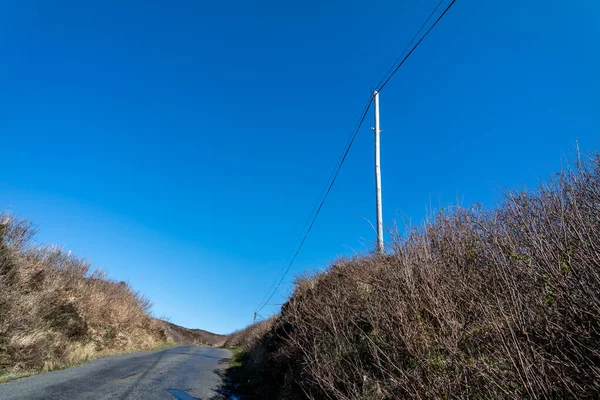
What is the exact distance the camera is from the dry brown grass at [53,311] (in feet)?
33.7

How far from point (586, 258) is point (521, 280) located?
2.16 feet

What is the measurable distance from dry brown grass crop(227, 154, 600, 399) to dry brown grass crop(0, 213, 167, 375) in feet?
28.9

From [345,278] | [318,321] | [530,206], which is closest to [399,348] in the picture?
[318,321]

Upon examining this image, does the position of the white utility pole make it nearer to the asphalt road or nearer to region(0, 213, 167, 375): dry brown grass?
the asphalt road

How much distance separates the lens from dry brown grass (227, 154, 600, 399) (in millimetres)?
2127

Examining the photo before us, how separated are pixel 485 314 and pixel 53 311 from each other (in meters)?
18.0

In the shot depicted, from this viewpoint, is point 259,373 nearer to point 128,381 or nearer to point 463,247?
point 128,381

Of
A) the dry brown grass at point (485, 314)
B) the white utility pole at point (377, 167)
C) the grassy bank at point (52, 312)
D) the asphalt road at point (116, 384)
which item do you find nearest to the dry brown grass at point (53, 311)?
the grassy bank at point (52, 312)

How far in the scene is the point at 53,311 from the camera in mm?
14773

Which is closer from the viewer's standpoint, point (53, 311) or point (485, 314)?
point (485, 314)

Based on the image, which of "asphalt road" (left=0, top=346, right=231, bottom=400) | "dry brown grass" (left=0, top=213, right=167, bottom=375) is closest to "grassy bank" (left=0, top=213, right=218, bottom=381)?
"dry brown grass" (left=0, top=213, right=167, bottom=375)

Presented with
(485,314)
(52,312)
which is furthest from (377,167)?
(52,312)

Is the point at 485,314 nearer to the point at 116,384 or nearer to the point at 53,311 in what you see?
A: the point at 116,384

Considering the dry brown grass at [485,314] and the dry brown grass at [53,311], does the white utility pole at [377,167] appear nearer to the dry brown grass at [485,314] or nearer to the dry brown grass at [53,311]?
the dry brown grass at [485,314]
